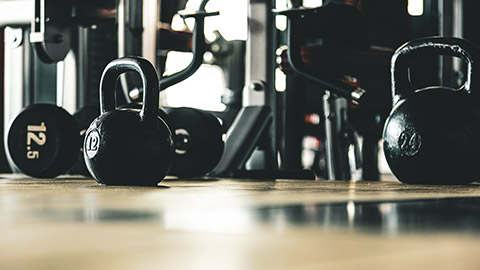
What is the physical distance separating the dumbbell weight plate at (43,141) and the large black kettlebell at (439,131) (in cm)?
74

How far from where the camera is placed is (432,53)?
4.10ft

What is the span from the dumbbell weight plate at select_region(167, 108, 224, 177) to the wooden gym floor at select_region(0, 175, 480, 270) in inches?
37.2

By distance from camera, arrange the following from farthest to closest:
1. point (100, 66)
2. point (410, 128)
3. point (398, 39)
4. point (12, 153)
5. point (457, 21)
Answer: point (398, 39) → point (100, 66) → point (457, 21) → point (12, 153) → point (410, 128)

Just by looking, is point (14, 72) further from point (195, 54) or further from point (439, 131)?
point (439, 131)

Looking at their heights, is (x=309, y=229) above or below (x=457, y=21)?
below

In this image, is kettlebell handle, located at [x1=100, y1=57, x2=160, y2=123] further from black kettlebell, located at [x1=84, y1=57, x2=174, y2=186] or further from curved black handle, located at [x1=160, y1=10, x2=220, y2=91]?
curved black handle, located at [x1=160, y1=10, x2=220, y2=91]

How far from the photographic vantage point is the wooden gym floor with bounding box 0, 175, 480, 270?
29 cm

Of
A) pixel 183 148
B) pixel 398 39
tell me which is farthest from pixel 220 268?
pixel 398 39

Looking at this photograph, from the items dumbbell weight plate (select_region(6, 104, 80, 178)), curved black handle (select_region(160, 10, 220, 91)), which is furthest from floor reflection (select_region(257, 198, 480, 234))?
curved black handle (select_region(160, 10, 220, 91))

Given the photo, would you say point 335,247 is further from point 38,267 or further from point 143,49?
point 143,49

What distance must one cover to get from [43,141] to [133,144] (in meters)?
0.58

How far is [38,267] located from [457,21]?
2.16 m

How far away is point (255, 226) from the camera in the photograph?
0.44 meters

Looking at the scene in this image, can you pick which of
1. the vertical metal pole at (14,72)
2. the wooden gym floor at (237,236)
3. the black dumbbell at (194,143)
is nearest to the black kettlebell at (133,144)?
the wooden gym floor at (237,236)
